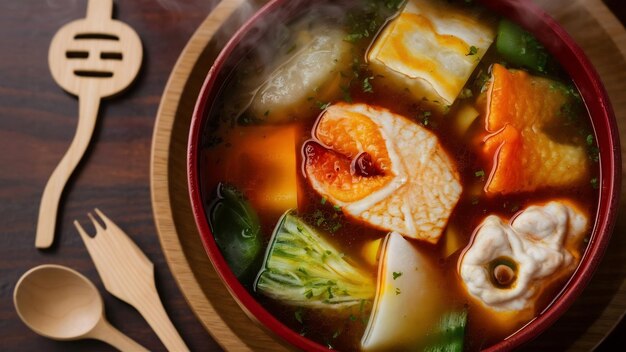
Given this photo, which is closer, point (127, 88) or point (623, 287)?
point (623, 287)

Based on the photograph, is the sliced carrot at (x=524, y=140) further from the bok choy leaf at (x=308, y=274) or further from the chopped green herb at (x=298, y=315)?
the chopped green herb at (x=298, y=315)

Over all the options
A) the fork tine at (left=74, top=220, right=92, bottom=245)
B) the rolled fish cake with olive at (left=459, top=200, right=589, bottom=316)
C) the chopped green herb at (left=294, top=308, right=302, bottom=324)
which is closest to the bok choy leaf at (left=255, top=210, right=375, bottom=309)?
the chopped green herb at (left=294, top=308, right=302, bottom=324)

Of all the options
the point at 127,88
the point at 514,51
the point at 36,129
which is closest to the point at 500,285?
the point at 514,51

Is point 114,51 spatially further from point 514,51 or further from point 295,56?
point 514,51

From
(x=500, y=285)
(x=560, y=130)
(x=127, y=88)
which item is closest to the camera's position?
(x=500, y=285)

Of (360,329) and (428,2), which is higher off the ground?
(428,2)

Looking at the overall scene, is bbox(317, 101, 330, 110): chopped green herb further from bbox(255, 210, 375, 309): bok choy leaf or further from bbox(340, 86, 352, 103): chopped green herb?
bbox(255, 210, 375, 309): bok choy leaf

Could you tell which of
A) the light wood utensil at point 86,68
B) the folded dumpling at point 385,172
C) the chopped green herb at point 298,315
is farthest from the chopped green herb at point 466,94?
the light wood utensil at point 86,68

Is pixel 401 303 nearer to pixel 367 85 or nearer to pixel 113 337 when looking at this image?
pixel 367 85
